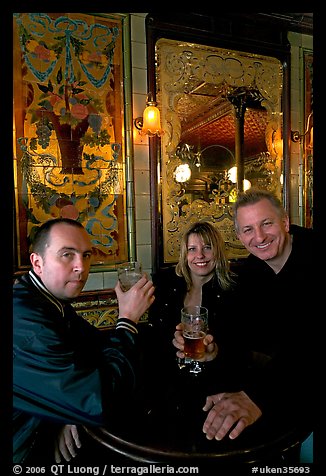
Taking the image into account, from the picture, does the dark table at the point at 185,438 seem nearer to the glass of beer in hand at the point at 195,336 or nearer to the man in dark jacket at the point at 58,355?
the man in dark jacket at the point at 58,355

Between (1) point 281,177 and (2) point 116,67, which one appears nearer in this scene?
(2) point 116,67

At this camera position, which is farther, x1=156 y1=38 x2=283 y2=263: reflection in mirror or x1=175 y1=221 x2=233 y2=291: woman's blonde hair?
x1=156 y1=38 x2=283 y2=263: reflection in mirror

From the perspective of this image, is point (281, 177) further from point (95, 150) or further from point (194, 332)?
point (194, 332)

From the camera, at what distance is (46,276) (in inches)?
47.8

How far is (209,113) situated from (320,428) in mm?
2918

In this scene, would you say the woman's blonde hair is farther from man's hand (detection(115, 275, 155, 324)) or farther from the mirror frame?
man's hand (detection(115, 275, 155, 324))

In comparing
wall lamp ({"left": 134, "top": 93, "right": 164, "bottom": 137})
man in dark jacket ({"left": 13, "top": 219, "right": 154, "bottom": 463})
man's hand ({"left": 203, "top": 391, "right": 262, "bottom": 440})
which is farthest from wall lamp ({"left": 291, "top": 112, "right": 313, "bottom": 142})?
man's hand ({"left": 203, "top": 391, "right": 262, "bottom": 440})

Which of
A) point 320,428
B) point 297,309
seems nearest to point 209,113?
point 297,309

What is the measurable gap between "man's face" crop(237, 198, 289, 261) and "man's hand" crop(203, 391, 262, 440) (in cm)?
79

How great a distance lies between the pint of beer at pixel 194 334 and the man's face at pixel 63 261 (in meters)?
0.50

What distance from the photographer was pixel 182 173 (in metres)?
3.13

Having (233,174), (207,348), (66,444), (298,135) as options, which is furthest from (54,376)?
(298,135)

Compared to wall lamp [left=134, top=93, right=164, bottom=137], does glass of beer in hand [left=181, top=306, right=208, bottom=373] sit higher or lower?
lower

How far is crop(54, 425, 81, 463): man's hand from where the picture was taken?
114 cm
